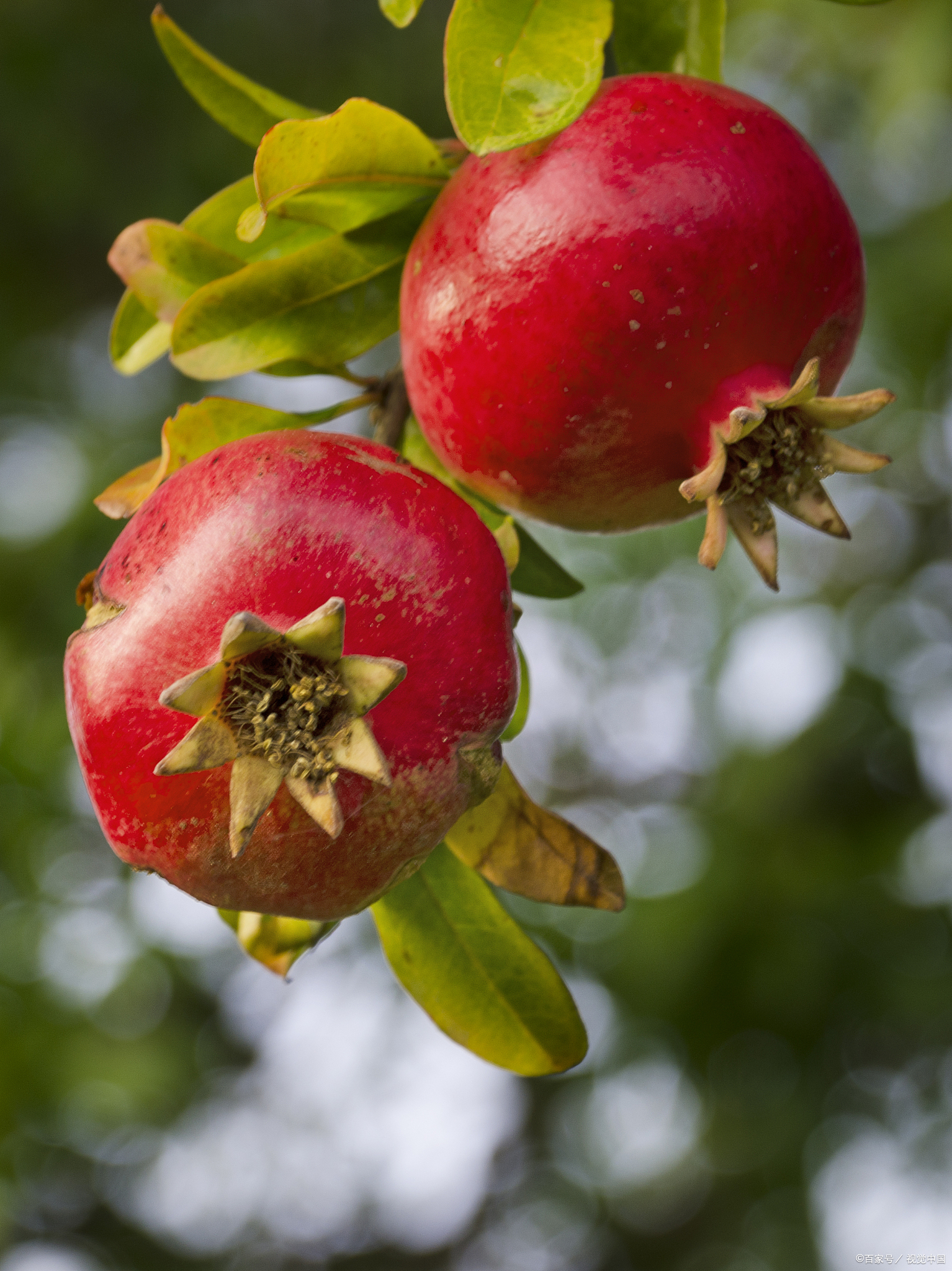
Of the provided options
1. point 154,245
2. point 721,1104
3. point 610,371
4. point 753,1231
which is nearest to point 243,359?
point 154,245

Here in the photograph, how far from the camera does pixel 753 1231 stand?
4609 mm

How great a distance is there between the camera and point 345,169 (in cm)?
100

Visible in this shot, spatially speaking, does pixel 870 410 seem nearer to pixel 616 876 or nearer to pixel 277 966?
pixel 616 876

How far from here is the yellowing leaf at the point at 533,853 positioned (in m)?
1.01

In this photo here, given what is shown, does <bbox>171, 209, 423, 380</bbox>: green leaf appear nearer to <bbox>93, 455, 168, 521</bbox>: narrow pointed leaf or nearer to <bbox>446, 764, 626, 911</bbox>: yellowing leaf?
<bbox>93, 455, 168, 521</bbox>: narrow pointed leaf

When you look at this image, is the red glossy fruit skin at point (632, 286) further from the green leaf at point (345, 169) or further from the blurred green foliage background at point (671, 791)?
the blurred green foliage background at point (671, 791)

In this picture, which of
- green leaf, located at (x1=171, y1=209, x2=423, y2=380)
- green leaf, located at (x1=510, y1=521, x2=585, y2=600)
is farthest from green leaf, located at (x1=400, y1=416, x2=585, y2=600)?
green leaf, located at (x1=171, y1=209, x2=423, y2=380)

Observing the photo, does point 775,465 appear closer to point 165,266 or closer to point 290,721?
point 290,721

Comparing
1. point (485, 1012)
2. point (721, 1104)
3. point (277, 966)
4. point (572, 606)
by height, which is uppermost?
point (277, 966)

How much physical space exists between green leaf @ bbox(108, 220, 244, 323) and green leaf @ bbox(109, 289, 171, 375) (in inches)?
→ 4.7

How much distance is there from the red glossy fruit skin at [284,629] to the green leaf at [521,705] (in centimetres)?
21

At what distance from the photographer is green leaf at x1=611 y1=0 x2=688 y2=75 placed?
47.0 inches

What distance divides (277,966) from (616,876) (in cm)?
36

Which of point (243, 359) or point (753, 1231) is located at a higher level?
point (243, 359)
